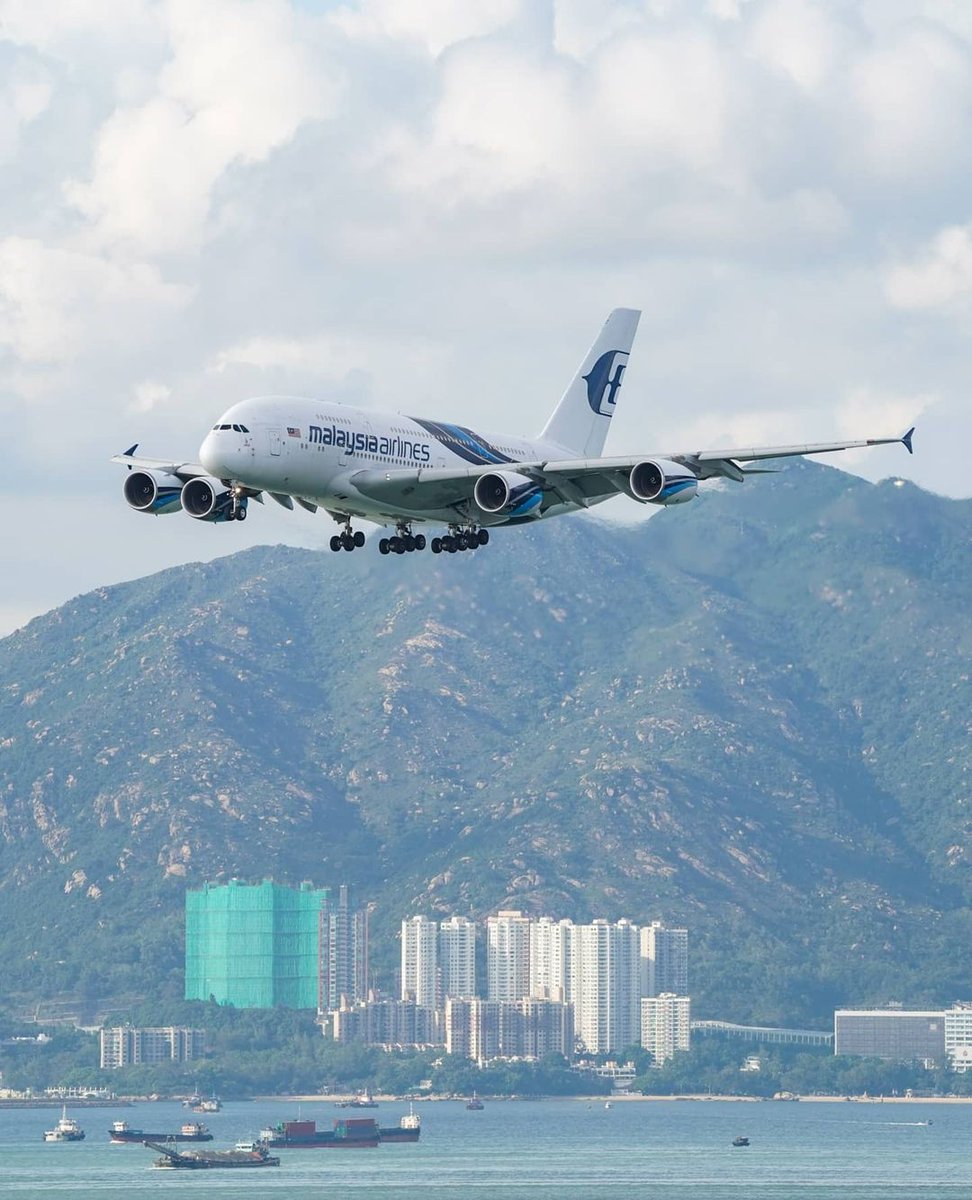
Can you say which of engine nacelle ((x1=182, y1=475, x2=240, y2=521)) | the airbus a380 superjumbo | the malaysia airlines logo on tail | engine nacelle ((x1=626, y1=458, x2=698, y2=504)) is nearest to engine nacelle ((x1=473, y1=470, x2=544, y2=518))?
the airbus a380 superjumbo

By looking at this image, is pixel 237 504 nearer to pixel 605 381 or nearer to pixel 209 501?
pixel 209 501

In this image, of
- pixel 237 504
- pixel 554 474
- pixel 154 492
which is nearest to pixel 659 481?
pixel 554 474

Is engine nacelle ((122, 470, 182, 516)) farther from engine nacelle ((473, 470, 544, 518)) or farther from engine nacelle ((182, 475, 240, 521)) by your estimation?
engine nacelle ((473, 470, 544, 518))

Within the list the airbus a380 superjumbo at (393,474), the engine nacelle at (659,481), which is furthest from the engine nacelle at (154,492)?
the engine nacelle at (659,481)

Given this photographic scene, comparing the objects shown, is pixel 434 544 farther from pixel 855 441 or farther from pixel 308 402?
pixel 855 441

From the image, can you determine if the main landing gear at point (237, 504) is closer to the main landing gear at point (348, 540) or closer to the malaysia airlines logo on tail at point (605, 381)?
the main landing gear at point (348, 540)

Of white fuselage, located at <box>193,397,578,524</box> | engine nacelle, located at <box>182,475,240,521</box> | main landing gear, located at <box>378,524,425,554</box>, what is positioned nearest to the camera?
white fuselage, located at <box>193,397,578,524</box>
